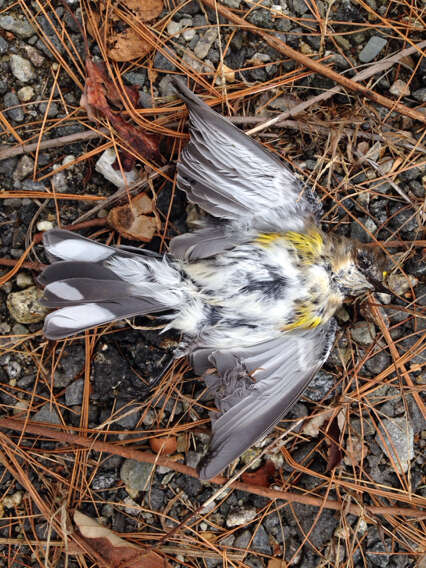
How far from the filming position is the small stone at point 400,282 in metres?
2.60

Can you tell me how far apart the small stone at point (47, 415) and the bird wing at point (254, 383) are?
0.77m

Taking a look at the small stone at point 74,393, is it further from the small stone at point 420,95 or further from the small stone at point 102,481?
the small stone at point 420,95

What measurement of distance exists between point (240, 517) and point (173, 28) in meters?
2.50

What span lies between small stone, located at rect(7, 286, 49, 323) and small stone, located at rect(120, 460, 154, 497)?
0.86 meters

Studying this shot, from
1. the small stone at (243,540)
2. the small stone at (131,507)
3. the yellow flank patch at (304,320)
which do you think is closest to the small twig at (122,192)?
the yellow flank patch at (304,320)

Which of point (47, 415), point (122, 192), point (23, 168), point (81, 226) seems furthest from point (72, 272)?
point (47, 415)

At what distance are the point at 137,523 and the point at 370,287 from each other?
5.38 ft

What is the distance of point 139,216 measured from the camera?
2428 mm

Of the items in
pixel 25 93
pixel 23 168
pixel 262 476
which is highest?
pixel 25 93

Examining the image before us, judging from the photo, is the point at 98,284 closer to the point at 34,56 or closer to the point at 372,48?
the point at 34,56

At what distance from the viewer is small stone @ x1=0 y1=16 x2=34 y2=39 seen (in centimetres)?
242

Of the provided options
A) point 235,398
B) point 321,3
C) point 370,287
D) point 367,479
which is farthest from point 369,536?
point 321,3

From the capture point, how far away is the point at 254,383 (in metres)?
2.29

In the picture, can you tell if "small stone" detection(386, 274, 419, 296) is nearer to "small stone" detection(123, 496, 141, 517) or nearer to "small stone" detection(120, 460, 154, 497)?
"small stone" detection(120, 460, 154, 497)
